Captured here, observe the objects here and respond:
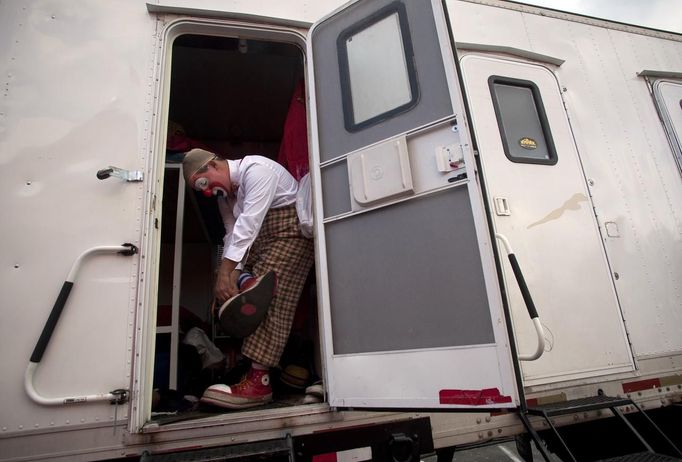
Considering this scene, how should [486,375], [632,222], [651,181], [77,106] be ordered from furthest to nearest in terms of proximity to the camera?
[651,181], [632,222], [77,106], [486,375]

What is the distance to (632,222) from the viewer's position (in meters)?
2.39

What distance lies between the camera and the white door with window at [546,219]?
6.70 feet

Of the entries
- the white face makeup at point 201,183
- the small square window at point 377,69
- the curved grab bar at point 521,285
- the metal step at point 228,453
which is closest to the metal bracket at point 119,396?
the metal step at point 228,453

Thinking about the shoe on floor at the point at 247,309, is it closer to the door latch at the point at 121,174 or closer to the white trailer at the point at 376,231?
the white trailer at the point at 376,231

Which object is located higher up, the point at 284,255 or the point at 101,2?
the point at 101,2

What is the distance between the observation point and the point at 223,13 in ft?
6.81

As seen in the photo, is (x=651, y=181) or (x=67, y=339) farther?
(x=651, y=181)

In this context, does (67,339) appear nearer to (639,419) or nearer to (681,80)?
(639,419)

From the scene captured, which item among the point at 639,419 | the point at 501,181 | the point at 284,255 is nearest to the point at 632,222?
the point at 501,181

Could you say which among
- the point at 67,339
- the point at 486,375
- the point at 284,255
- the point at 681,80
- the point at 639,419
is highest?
the point at 681,80

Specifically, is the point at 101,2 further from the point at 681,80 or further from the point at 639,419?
the point at 681,80

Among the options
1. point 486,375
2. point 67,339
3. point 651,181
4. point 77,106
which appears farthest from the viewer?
point 651,181

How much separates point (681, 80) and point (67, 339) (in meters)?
4.26

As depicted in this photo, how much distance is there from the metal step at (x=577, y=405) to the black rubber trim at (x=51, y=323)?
210 cm
